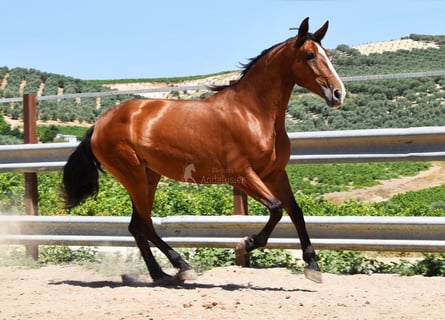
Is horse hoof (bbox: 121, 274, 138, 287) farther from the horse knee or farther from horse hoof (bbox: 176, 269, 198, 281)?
the horse knee

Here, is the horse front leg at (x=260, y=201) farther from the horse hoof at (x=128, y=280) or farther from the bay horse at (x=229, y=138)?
the horse hoof at (x=128, y=280)

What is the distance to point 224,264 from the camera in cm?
742

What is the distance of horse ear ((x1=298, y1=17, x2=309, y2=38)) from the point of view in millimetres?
6011

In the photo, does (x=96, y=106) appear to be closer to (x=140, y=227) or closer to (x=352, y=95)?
(x=352, y=95)

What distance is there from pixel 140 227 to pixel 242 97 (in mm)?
1630

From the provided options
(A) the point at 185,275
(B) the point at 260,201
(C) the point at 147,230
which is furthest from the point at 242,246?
(C) the point at 147,230

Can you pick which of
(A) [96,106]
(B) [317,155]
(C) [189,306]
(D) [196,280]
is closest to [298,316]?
(C) [189,306]

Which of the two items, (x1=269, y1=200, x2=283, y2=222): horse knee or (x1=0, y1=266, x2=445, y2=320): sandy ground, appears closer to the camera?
(x1=0, y1=266, x2=445, y2=320): sandy ground

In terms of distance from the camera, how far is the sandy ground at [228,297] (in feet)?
15.9

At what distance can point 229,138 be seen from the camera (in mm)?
6145

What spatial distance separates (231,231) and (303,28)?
7.09ft

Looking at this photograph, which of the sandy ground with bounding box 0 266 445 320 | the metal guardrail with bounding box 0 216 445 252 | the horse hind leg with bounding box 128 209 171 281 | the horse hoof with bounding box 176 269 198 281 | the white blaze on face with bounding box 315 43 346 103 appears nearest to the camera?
the sandy ground with bounding box 0 266 445 320

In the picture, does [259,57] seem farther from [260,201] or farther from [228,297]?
[228,297]

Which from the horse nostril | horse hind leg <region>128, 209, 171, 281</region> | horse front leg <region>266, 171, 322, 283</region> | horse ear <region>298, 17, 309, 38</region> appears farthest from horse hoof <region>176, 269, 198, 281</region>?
horse ear <region>298, 17, 309, 38</region>
